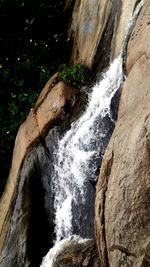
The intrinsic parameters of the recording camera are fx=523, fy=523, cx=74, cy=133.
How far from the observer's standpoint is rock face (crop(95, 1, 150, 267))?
443 centimetres

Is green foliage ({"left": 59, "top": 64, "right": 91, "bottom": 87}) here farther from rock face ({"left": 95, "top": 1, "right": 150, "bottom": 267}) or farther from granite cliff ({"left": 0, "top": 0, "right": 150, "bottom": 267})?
rock face ({"left": 95, "top": 1, "right": 150, "bottom": 267})

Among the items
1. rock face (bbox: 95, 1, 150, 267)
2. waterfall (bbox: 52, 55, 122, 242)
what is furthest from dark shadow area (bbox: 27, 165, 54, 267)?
rock face (bbox: 95, 1, 150, 267)

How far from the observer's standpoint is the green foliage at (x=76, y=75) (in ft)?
30.7

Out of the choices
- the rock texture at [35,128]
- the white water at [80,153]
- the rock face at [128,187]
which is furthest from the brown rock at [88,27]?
the rock face at [128,187]

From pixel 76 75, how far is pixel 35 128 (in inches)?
47.5

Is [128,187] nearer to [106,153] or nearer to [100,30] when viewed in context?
[106,153]

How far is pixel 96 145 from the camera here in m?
7.86

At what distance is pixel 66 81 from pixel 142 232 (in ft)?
17.4

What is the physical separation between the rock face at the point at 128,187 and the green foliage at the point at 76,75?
3.81 meters

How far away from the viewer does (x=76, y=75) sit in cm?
937

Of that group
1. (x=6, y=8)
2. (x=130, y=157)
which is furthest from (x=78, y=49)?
(x=130, y=157)

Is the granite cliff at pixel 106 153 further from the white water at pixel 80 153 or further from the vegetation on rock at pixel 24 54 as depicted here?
the vegetation on rock at pixel 24 54

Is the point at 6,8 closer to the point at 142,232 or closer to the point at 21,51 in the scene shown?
the point at 21,51

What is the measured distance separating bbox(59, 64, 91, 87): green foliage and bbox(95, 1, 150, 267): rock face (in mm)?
3813
